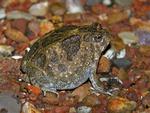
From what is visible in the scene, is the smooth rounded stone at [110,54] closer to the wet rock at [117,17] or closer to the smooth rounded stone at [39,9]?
the wet rock at [117,17]

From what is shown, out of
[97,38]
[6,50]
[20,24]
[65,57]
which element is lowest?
[6,50]

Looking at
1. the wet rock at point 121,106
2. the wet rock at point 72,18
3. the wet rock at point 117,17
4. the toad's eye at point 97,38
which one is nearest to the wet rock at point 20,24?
the wet rock at point 72,18

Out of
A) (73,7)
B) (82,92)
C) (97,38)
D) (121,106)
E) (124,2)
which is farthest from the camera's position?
(124,2)

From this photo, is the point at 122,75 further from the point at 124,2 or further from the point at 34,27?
the point at 124,2

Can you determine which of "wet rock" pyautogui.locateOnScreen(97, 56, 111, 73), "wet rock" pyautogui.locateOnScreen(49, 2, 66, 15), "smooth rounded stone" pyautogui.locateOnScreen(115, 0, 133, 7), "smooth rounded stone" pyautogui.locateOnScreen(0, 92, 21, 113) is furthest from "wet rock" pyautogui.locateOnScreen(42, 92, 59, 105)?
"smooth rounded stone" pyautogui.locateOnScreen(115, 0, 133, 7)

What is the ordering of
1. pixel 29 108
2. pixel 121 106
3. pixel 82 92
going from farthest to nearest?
pixel 82 92 < pixel 121 106 < pixel 29 108

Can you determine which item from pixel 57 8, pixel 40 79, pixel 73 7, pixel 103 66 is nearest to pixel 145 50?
pixel 103 66
